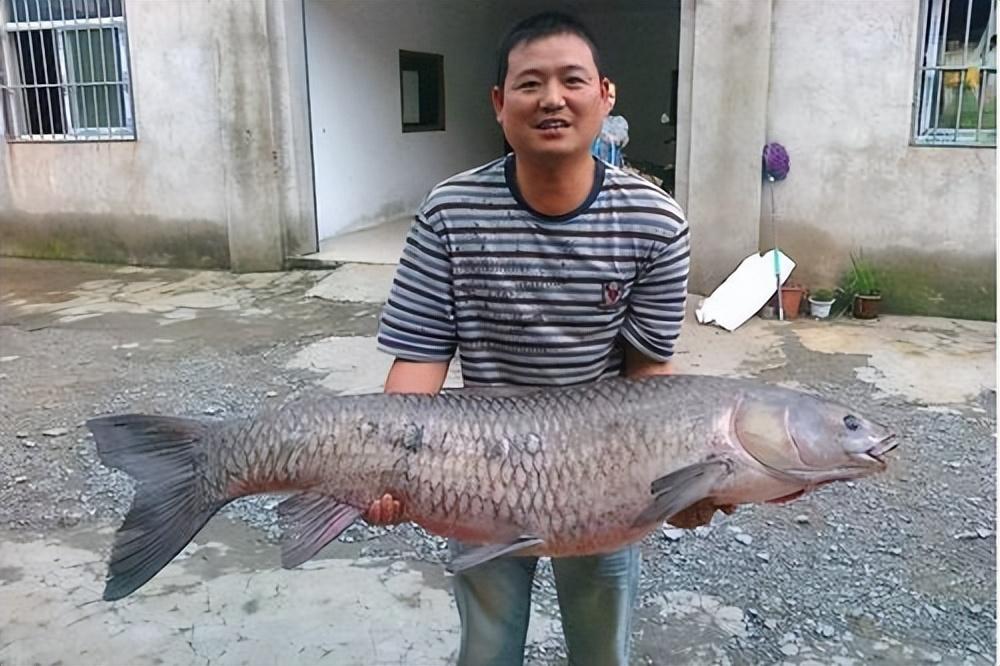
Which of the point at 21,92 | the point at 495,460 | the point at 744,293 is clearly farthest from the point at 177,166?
the point at 495,460

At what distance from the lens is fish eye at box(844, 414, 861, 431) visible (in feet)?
5.30

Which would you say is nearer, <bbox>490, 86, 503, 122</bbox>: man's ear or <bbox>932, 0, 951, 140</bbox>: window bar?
<bbox>490, 86, 503, 122</bbox>: man's ear

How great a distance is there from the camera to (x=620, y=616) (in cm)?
184

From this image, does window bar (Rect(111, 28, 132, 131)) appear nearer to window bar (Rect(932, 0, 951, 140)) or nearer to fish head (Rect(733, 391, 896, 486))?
window bar (Rect(932, 0, 951, 140))

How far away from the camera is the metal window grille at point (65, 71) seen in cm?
823

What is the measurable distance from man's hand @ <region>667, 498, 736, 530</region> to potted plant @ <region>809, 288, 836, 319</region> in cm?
494

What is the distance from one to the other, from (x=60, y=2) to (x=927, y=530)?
8175 millimetres

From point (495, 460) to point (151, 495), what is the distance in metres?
0.60

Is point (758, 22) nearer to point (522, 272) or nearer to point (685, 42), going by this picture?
point (685, 42)

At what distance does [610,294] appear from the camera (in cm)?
173

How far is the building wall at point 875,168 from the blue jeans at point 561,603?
5.06 meters

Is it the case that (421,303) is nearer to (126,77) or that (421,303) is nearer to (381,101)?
(126,77)

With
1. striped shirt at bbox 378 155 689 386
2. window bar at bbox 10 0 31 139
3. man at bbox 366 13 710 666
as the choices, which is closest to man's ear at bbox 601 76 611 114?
man at bbox 366 13 710 666

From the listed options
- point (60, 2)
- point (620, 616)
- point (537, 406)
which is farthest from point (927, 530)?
point (60, 2)
